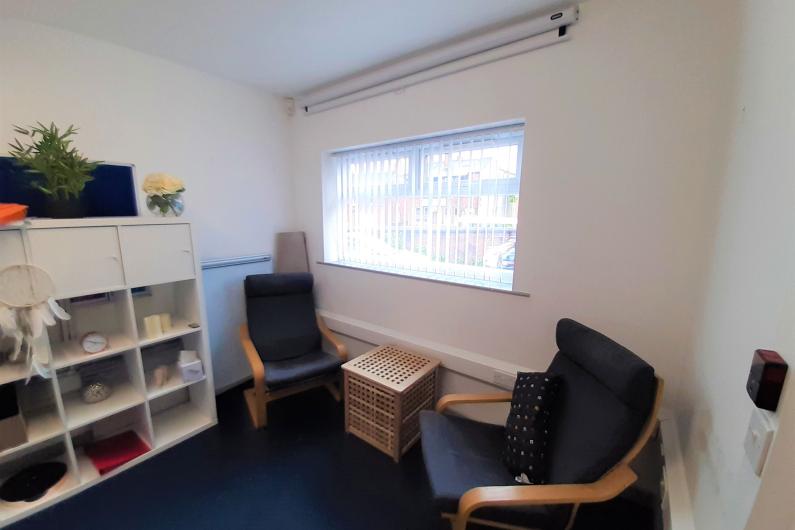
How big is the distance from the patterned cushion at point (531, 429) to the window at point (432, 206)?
634 mm

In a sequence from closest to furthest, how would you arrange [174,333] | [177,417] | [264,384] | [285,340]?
[174,333]
[264,384]
[177,417]
[285,340]

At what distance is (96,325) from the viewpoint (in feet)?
6.13

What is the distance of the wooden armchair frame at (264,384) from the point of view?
2.04 meters

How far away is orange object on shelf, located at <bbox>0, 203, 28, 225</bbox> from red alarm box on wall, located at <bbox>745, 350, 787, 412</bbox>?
2475 millimetres

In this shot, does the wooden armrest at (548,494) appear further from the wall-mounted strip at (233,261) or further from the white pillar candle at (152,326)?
the wall-mounted strip at (233,261)

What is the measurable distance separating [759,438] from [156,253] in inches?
97.8

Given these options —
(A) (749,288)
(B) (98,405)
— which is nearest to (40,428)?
(B) (98,405)

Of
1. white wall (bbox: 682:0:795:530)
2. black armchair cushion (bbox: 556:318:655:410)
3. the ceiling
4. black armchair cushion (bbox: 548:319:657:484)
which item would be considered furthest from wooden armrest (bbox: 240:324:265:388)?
white wall (bbox: 682:0:795:530)

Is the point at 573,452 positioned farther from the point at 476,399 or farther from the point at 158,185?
the point at 158,185

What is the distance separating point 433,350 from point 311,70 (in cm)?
220

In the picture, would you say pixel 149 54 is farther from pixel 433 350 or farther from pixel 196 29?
pixel 433 350

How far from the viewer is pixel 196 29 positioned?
168 cm

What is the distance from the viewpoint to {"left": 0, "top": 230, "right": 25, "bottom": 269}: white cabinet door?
4.29ft

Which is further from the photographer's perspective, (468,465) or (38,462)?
(38,462)
